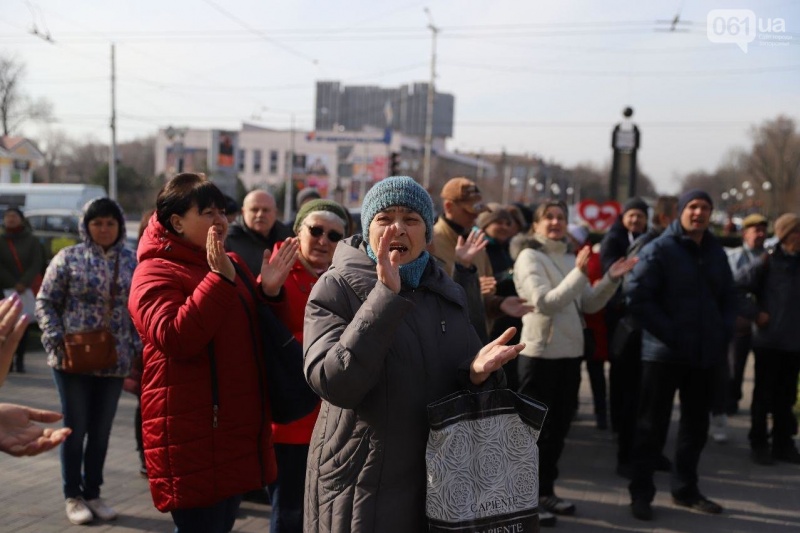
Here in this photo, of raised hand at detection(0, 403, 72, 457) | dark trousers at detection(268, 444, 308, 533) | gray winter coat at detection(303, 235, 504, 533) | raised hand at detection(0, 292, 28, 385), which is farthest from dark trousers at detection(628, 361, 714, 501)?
raised hand at detection(0, 292, 28, 385)

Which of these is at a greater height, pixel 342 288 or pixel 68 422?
pixel 342 288

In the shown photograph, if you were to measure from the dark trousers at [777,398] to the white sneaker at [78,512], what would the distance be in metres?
5.62

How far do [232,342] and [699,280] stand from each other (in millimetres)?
3601

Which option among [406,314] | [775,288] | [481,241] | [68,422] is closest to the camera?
[406,314]

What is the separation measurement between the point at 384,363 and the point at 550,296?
319 cm

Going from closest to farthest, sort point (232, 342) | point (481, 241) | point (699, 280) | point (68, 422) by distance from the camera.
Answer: point (232, 342), point (481, 241), point (68, 422), point (699, 280)

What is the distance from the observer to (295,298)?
4258mm

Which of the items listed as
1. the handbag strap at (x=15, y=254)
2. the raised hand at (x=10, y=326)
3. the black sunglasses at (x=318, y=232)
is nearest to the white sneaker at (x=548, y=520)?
the black sunglasses at (x=318, y=232)

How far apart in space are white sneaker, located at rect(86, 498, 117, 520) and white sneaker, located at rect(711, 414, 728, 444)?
5616mm

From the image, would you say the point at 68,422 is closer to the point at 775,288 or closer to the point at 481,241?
the point at 481,241

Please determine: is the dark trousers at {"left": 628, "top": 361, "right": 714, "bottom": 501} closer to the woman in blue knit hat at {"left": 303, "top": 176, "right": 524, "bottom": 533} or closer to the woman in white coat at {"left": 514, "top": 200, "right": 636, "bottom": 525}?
the woman in white coat at {"left": 514, "top": 200, "right": 636, "bottom": 525}

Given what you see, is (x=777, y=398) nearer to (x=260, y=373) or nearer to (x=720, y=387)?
(x=720, y=387)

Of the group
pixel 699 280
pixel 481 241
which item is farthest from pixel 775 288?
pixel 481 241

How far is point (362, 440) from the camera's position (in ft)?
8.64
